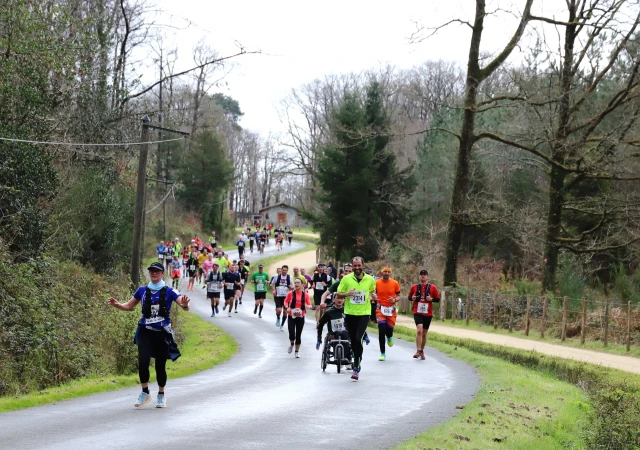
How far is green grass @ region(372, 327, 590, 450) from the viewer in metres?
9.03

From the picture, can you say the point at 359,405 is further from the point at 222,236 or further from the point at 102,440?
the point at 222,236

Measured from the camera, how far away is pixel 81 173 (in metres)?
30.6

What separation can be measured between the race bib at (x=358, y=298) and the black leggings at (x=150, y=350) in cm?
496

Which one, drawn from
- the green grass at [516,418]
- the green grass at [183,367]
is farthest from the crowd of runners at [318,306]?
the green grass at [516,418]

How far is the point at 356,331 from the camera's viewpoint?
49.8ft

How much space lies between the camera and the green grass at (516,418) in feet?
29.6

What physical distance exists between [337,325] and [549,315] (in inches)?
547

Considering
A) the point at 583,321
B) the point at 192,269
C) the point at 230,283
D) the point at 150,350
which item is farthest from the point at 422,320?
the point at 192,269

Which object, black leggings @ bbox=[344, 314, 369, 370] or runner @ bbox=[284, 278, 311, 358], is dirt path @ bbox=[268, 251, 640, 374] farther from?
black leggings @ bbox=[344, 314, 369, 370]

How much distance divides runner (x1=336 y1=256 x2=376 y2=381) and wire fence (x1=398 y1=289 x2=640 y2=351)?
10.5m

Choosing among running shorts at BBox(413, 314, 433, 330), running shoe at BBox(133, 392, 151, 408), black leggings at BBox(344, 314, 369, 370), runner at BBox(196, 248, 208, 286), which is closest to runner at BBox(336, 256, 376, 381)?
black leggings at BBox(344, 314, 369, 370)

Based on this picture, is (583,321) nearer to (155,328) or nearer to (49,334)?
(49,334)

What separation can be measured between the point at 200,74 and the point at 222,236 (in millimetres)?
45366

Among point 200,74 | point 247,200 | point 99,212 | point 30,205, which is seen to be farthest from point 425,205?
point 247,200
